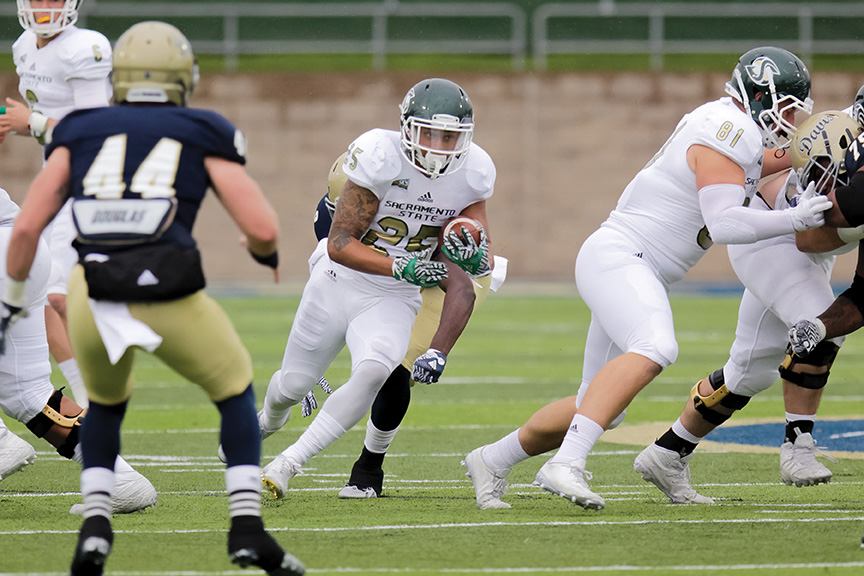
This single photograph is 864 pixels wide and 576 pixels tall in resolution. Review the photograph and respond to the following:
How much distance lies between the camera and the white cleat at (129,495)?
4875 mm

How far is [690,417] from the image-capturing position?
5.47 meters

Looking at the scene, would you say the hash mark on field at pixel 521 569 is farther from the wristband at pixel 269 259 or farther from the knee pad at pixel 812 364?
the knee pad at pixel 812 364

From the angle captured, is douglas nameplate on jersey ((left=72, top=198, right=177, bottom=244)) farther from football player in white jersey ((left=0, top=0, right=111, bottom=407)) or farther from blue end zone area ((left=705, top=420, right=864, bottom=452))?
blue end zone area ((left=705, top=420, right=864, bottom=452))

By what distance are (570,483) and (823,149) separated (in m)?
1.65

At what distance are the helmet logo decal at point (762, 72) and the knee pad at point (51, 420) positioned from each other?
2969 mm

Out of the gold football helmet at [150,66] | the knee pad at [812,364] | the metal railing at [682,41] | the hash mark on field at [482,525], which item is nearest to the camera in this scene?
the gold football helmet at [150,66]

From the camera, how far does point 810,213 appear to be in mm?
4754

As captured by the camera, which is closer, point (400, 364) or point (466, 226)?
point (466, 226)

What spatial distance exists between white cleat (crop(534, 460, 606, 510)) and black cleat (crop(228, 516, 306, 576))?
1294mm

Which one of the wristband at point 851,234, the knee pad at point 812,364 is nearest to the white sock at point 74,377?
the knee pad at point 812,364

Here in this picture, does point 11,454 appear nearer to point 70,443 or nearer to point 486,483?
→ point 70,443

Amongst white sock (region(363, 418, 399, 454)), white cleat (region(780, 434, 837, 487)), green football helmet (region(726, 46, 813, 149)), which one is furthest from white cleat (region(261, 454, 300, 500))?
green football helmet (region(726, 46, 813, 149))

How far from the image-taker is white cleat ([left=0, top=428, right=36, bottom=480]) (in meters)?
5.32

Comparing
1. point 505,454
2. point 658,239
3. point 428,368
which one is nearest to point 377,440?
point 505,454
